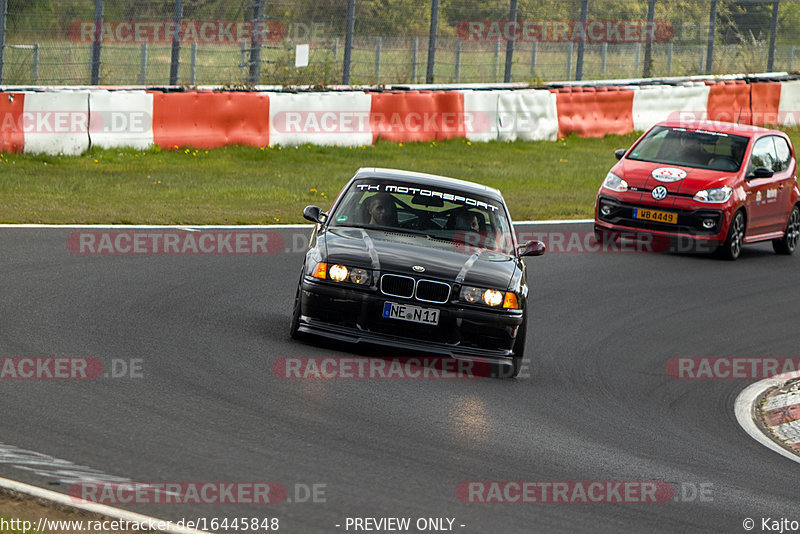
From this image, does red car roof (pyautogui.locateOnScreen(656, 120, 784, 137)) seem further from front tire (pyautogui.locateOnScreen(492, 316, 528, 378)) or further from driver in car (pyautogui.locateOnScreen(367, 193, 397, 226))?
front tire (pyautogui.locateOnScreen(492, 316, 528, 378))

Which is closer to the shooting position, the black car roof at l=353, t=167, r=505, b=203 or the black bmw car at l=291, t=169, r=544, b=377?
the black bmw car at l=291, t=169, r=544, b=377

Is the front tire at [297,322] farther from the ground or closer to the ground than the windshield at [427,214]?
closer to the ground

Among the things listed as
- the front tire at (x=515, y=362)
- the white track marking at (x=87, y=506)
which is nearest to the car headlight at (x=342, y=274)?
the front tire at (x=515, y=362)

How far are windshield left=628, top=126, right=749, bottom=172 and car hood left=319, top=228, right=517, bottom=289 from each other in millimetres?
7713

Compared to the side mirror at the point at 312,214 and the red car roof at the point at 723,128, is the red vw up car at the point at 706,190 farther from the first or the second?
the side mirror at the point at 312,214

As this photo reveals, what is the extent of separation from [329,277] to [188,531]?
3.99m

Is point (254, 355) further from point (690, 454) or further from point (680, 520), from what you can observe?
point (680, 520)

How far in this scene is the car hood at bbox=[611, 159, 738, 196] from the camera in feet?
53.4

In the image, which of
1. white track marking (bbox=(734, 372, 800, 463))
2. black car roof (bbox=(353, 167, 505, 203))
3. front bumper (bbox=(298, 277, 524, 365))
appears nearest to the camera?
white track marking (bbox=(734, 372, 800, 463))

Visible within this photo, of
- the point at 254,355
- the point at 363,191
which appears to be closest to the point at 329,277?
the point at 254,355

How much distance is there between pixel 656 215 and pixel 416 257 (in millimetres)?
7595

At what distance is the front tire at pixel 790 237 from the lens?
1761 centimetres

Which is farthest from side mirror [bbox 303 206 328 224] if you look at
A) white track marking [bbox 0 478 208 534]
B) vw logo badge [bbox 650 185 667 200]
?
vw logo badge [bbox 650 185 667 200]

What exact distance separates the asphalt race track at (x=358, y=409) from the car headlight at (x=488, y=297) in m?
0.60
